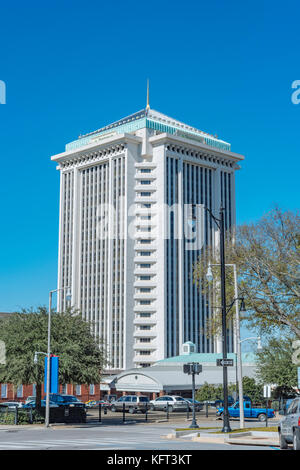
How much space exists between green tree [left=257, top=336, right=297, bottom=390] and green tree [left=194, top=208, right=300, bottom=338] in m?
22.8

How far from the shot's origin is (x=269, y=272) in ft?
124

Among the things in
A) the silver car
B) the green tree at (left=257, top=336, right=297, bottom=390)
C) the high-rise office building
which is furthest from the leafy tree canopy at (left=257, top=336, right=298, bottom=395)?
the high-rise office building

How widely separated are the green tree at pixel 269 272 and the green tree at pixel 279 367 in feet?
75.0

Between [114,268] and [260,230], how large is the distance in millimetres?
100042

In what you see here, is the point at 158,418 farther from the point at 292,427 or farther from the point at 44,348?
the point at 292,427

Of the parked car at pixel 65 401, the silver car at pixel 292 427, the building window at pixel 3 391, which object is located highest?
the silver car at pixel 292 427

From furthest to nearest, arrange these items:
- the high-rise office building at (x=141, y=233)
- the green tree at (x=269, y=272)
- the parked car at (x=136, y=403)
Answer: the high-rise office building at (x=141, y=233), the parked car at (x=136, y=403), the green tree at (x=269, y=272)

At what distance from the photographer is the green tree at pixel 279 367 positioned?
60.8 m

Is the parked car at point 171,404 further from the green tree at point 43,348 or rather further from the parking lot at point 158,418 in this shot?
the green tree at point 43,348

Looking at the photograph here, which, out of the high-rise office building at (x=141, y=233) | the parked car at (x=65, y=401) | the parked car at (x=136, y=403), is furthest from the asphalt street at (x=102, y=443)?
the high-rise office building at (x=141, y=233)

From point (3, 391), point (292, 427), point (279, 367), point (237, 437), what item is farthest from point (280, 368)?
point (292, 427)

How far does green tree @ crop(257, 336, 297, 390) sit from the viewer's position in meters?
60.8
